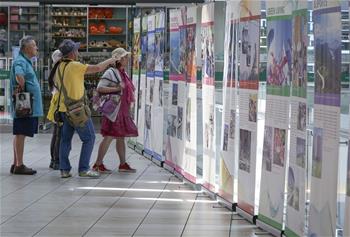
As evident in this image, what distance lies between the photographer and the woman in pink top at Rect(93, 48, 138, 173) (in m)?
9.78

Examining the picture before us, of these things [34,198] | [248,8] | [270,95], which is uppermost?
[248,8]

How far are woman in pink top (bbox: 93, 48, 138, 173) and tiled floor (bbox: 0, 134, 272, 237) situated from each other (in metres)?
0.35

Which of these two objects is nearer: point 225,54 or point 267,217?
point 267,217

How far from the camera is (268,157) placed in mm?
6332

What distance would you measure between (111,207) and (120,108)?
7.95 ft

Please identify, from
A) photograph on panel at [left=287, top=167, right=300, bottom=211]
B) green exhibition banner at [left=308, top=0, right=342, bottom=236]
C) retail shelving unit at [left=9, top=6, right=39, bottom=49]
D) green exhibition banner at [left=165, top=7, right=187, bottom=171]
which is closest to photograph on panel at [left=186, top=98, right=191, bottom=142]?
green exhibition banner at [left=165, top=7, right=187, bottom=171]

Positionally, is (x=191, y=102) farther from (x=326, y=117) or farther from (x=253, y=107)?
(x=326, y=117)

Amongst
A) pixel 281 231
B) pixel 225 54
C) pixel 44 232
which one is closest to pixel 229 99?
pixel 225 54

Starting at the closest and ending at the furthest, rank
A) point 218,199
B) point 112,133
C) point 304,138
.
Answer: point 304,138 < point 218,199 < point 112,133

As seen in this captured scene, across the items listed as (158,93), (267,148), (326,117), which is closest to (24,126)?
(158,93)

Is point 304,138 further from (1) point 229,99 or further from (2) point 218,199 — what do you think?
(2) point 218,199

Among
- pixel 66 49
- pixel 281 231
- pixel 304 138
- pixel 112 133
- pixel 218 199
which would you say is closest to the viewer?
pixel 304 138

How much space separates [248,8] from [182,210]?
201 cm

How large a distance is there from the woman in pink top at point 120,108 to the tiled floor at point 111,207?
354 mm
